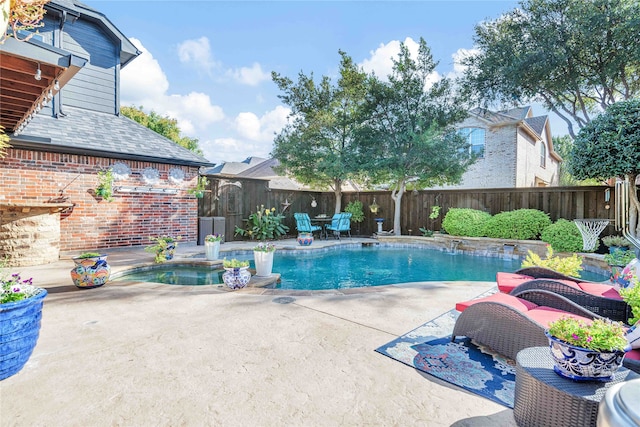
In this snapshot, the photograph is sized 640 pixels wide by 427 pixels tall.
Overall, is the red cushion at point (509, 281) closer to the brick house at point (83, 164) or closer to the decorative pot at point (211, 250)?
the decorative pot at point (211, 250)

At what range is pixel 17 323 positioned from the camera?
2107mm

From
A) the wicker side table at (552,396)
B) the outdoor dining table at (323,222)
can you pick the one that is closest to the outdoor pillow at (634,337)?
the wicker side table at (552,396)

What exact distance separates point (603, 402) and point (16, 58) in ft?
15.9

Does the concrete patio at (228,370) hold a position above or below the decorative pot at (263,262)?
below

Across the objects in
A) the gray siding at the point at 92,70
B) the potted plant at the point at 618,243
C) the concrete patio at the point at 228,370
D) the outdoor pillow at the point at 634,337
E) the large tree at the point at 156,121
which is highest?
the large tree at the point at 156,121

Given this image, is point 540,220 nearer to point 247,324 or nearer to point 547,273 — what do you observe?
point 547,273

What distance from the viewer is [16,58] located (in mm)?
3199

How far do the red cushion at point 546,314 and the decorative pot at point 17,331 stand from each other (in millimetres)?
3572

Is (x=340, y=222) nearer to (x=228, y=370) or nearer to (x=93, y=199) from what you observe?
(x=93, y=199)

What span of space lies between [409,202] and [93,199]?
32.3 feet

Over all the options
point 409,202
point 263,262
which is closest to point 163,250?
point 263,262

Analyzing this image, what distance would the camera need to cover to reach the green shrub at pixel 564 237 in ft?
24.9

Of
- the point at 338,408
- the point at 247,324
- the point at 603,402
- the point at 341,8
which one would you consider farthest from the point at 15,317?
the point at 341,8

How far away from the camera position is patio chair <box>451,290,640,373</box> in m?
2.33
